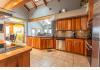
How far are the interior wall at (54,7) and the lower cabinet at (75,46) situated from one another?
215cm

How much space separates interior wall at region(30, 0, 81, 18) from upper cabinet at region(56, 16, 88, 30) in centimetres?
82

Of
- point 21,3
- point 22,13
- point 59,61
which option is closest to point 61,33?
point 59,61

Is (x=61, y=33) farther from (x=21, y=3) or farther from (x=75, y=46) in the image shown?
(x=21, y=3)

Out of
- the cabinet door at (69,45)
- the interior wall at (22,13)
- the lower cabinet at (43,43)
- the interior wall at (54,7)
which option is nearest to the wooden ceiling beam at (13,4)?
the lower cabinet at (43,43)

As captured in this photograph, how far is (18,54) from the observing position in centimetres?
152

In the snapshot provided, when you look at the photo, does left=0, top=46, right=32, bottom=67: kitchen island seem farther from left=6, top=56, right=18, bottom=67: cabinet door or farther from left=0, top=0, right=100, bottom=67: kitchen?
left=0, top=0, right=100, bottom=67: kitchen

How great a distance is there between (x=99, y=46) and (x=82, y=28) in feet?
13.7

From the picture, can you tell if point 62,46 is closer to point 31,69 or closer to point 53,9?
point 53,9

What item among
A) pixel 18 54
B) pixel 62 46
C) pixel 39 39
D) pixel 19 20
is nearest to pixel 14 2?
pixel 18 54

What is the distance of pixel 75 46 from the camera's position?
5.61 m

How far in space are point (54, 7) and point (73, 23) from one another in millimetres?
2170

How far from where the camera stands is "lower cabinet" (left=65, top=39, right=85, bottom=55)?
528cm

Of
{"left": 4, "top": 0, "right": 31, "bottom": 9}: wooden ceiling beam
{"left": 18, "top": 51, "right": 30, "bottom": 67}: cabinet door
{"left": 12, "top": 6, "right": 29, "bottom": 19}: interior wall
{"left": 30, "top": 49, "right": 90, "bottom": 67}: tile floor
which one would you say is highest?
{"left": 12, "top": 6, "right": 29, "bottom": 19}: interior wall

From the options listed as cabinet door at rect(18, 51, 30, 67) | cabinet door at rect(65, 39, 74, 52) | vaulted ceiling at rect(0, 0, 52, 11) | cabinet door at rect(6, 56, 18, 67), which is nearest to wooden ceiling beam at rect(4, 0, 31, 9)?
vaulted ceiling at rect(0, 0, 52, 11)
